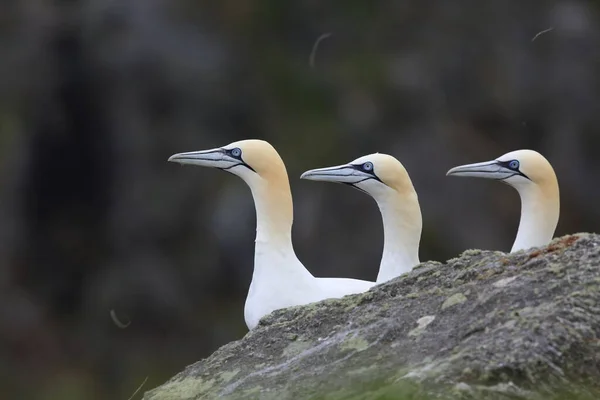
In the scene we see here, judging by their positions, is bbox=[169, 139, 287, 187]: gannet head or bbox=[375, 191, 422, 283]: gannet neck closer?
bbox=[375, 191, 422, 283]: gannet neck

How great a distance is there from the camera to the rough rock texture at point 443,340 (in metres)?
3.73

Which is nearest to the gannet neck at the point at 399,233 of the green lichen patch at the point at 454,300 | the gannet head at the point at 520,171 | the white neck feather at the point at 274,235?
the gannet head at the point at 520,171

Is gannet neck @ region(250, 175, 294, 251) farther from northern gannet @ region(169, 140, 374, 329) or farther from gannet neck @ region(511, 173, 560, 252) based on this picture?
gannet neck @ region(511, 173, 560, 252)

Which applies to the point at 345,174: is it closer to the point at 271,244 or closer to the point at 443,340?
the point at 271,244

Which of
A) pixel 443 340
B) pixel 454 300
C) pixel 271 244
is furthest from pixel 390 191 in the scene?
pixel 443 340

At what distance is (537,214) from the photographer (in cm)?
753

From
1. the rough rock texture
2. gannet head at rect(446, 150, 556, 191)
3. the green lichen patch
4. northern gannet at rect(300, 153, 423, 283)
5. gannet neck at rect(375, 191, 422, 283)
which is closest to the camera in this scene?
the rough rock texture

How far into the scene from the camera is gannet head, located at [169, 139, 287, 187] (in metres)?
7.32

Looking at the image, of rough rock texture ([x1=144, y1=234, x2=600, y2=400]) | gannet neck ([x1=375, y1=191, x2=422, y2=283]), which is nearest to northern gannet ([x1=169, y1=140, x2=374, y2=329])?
gannet neck ([x1=375, y1=191, x2=422, y2=283])

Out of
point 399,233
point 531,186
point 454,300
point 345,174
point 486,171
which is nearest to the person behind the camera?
point 454,300

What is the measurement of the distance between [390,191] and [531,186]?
0.90 m

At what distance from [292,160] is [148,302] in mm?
2439

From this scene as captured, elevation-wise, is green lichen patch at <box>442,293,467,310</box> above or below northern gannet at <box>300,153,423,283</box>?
above

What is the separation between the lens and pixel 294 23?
16516mm
